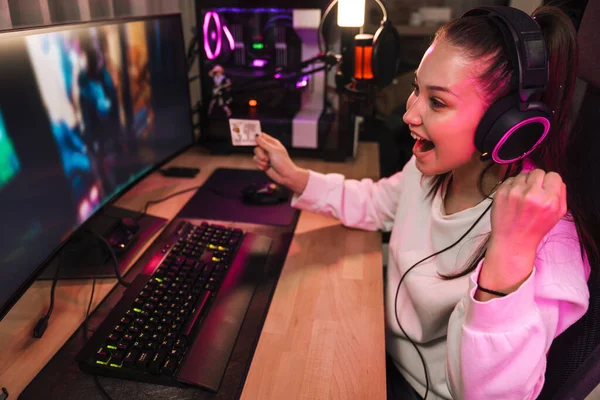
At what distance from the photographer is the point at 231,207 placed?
1.08 m

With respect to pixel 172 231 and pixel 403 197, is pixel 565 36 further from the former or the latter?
pixel 172 231

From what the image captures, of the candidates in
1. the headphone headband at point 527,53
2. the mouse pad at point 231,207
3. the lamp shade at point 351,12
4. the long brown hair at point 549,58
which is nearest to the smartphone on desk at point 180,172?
the mouse pad at point 231,207

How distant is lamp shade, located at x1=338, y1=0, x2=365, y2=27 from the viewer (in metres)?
0.98

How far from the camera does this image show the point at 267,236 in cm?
97

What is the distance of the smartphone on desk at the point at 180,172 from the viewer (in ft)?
4.11

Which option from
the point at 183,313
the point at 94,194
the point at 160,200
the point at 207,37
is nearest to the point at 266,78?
the point at 207,37

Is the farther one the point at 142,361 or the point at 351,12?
the point at 351,12

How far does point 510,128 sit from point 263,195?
0.65 metres

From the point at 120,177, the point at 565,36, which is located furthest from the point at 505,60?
the point at 120,177

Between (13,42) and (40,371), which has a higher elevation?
(13,42)

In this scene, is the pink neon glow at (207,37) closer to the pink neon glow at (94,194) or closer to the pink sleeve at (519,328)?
the pink neon glow at (94,194)

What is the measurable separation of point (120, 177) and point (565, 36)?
83cm

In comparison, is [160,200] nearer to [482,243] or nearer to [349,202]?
[349,202]

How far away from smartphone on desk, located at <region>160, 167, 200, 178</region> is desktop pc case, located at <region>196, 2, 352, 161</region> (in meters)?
0.17
